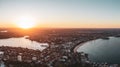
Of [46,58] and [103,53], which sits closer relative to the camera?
[46,58]

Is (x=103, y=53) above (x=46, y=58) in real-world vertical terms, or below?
below

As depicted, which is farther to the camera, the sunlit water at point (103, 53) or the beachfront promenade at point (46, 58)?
the sunlit water at point (103, 53)

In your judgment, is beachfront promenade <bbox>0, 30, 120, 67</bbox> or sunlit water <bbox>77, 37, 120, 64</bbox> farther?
sunlit water <bbox>77, 37, 120, 64</bbox>

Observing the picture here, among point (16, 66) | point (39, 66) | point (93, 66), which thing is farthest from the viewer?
point (93, 66)

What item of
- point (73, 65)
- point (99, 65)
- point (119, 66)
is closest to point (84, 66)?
point (73, 65)

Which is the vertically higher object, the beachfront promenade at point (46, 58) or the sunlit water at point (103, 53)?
the beachfront promenade at point (46, 58)

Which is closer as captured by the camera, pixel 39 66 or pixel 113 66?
pixel 39 66

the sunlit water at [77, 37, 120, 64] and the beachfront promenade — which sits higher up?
the beachfront promenade

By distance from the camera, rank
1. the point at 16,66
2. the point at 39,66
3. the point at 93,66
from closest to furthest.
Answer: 1. the point at 16,66
2. the point at 39,66
3. the point at 93,66

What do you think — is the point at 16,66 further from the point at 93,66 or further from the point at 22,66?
the point at 93,66
